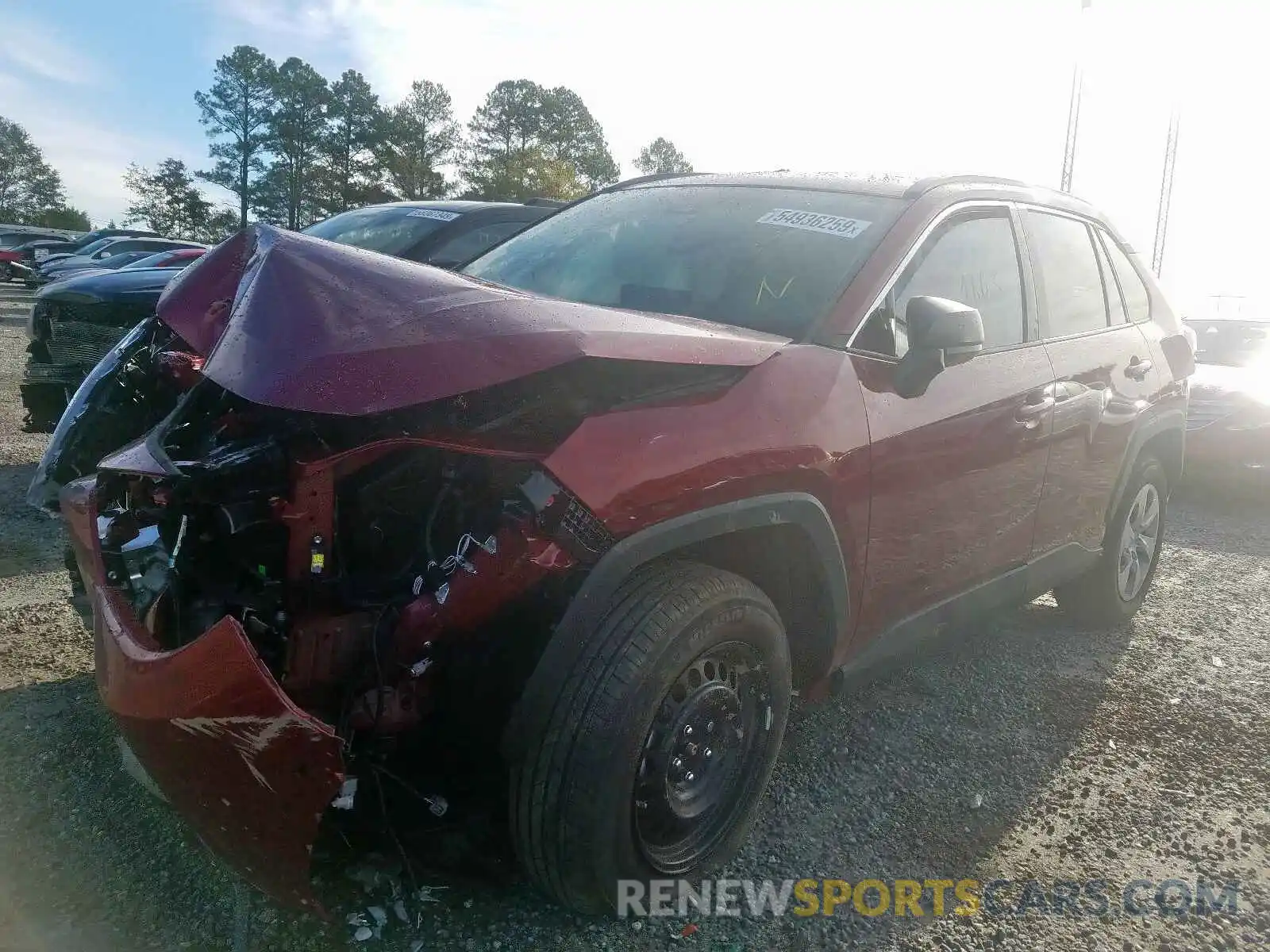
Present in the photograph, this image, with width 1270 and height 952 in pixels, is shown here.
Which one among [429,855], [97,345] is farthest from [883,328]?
[97,345]

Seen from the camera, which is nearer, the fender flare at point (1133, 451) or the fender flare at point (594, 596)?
the fender flare at point (594, 596)

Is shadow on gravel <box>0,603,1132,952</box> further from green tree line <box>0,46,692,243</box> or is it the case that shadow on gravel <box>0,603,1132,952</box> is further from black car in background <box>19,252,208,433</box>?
green tree line <box>0,46,692,243</box>

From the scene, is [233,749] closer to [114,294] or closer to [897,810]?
[897,810]

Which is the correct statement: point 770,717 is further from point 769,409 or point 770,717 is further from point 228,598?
point 228,598

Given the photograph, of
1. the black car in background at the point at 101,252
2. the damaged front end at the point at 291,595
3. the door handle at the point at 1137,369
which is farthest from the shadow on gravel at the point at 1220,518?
the black car in background at the point at 101,252

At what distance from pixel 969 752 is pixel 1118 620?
5.81 ft

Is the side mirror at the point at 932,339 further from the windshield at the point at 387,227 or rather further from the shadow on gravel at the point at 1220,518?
the shadow on gravel at the point at 1220,518

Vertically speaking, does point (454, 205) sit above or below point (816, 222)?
above

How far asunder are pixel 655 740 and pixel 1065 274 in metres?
2.77

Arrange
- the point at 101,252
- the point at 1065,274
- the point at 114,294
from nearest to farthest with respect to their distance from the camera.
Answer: the point at 1065,274 < the point at 114,294 < the point at 101,252

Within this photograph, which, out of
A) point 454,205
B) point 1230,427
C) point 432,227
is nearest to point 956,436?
point 432,227

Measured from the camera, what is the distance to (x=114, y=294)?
567 cm

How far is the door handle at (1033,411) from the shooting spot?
3238 mm

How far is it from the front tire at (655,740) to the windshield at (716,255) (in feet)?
2.90
